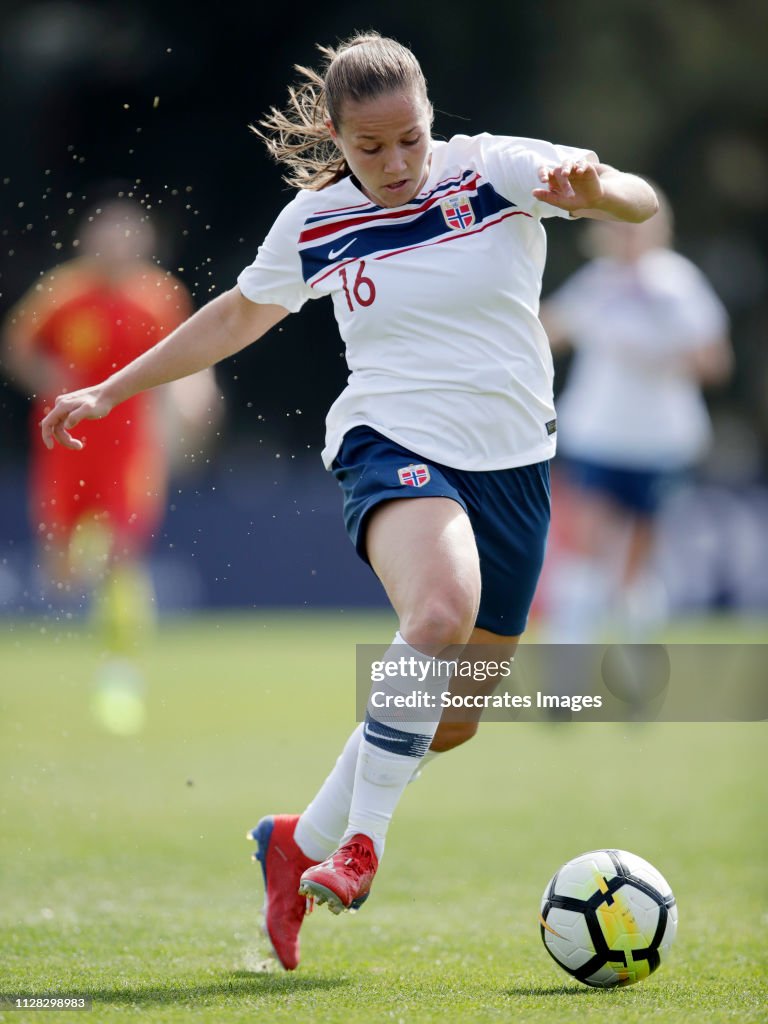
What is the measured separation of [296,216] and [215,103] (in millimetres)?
15218

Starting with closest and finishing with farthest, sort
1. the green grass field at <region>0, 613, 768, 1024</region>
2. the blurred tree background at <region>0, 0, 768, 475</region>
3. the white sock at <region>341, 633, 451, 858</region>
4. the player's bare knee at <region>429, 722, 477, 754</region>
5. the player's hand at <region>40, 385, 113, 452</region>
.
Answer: the green grass field at <region>0, 613, 768, 1024</region>
the white sock at <region>341, 633, 451, 858</region>
the player's hand at <region>40, 385, 113, 452</region>
the player's bare knee at <region>429, 722, 477, 754</region>
the blurred tree background at <region>0, 0, 768, 475</region>

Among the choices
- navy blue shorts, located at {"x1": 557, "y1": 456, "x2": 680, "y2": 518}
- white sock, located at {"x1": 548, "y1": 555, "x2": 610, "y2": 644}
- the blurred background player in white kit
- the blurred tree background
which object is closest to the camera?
white sock, located at {"x1": 548, "y1": 555, "x2": 610, "y2": 644}

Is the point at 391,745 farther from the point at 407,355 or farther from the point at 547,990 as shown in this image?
the point at 407,355

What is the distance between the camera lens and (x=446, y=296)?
378 centimetres

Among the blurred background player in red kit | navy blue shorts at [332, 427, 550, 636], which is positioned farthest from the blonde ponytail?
the blurred background player in red kit

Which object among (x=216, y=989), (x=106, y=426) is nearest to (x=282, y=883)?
(x=216, y=989)

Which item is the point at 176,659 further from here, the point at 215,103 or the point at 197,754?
the point at 215,103

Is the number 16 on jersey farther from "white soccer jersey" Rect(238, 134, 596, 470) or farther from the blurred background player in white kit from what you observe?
the blurred background player in white kit

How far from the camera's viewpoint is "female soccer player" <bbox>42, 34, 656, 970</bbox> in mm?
3592

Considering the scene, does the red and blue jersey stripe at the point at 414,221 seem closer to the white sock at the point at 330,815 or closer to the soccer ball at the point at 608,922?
the white sock at the point at 330,815

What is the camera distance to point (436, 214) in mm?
3820

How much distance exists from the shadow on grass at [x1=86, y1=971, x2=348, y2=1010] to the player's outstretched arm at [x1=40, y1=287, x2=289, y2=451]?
135 cm

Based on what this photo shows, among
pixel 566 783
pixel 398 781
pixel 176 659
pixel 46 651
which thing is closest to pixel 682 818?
pixel 566 783

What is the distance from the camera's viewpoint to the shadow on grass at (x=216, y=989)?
3.27 m
